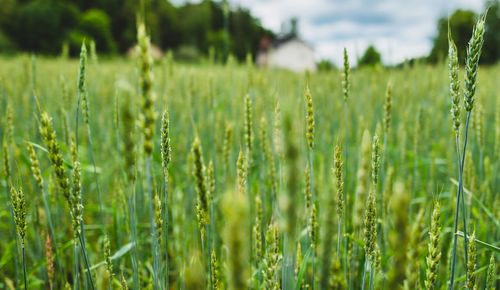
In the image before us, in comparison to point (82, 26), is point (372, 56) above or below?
below

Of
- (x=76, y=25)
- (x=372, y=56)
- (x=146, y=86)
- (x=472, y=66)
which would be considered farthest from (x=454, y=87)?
(x=76, y=25)

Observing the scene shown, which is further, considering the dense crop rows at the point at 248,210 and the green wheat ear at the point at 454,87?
the green wheat ear at the point at 454,87

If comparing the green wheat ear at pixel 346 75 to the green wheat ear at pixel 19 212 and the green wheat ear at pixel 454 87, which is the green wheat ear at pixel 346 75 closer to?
the green wheat ear at pixel 454 87

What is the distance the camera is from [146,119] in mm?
550

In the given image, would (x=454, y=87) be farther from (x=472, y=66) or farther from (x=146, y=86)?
(x=146, y=86)

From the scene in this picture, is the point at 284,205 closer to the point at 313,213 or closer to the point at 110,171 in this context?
the point at 313,213

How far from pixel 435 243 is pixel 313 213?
1.05 feet

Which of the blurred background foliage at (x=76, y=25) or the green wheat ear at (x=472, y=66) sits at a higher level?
the blurred background foliage at (x=76, y=25)

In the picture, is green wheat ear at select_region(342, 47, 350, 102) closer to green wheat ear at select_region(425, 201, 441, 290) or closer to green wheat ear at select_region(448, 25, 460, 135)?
green wheat ear at select_region(448, 25, 460, 135)

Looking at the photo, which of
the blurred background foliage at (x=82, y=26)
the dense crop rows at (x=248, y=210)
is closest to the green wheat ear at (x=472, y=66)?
the dense crop rows at (x=248, y=210)

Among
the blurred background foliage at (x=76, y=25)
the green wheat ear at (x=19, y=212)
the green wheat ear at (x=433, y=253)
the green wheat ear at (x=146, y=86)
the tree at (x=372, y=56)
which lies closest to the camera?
the green wheat ear at (x=146, y=86)

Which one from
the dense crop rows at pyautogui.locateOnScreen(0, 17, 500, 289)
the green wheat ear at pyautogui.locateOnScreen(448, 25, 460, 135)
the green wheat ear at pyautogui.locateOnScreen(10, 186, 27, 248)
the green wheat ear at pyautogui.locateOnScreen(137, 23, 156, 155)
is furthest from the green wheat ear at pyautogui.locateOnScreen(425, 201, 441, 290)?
the green wheat ear at pyautogui.locateOnScreen(10, 186, 27, 248)

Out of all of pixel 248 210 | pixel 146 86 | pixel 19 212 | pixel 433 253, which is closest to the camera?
pixel 146 86

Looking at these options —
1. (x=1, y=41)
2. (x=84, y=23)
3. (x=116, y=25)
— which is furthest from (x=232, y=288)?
(x=116, y=25)
